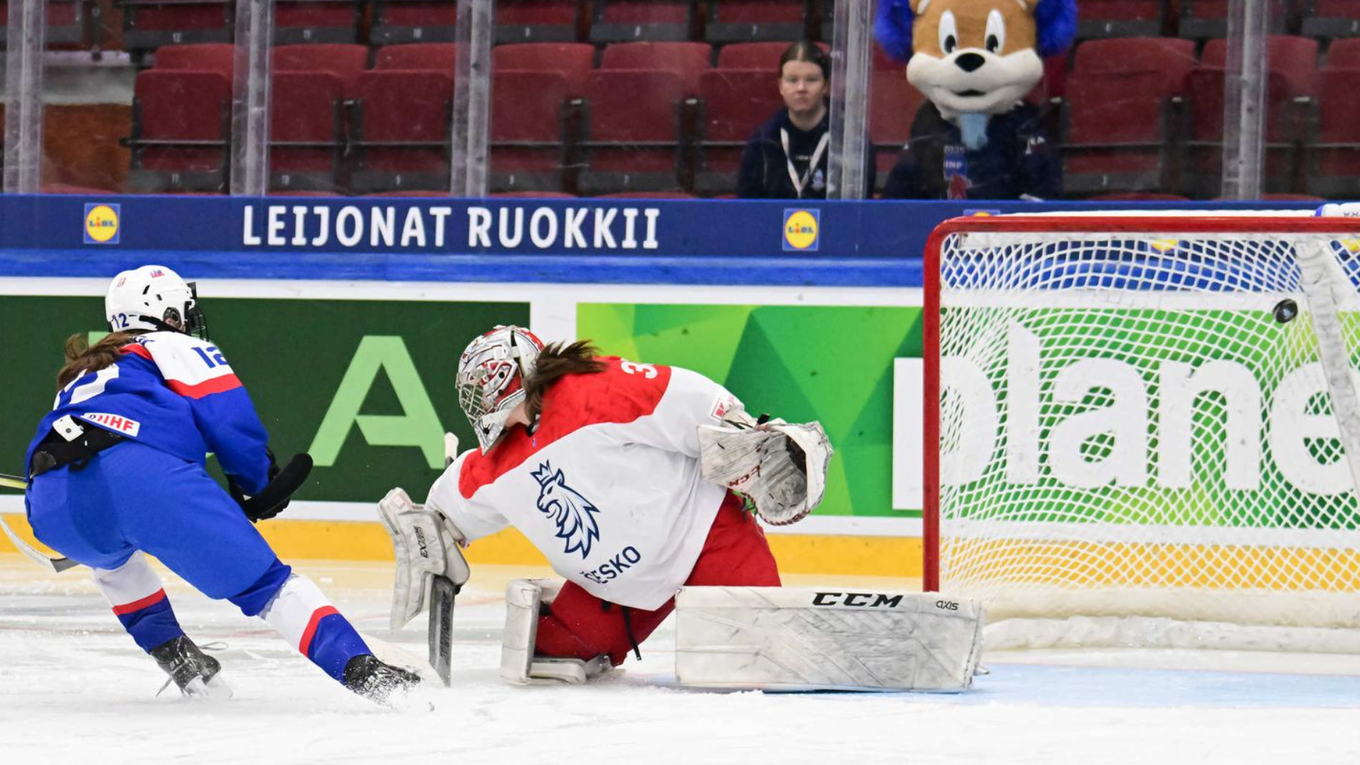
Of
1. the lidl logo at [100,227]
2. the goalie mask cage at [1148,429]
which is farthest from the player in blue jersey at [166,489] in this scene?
the lidl logo at [100,227]

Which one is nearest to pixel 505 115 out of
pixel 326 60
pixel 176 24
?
pixel 326 60

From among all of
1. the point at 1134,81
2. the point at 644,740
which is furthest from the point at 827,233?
the point at 644,740

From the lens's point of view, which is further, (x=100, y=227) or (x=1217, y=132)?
(x=100, y=227)

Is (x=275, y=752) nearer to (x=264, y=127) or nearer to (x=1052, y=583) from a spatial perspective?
(x=1052, y=583)

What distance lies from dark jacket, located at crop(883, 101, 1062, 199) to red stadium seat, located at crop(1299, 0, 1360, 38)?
828 millimetres

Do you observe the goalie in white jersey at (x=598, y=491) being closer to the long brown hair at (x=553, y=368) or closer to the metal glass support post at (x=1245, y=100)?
the long brown hair at (x=553, y=368)

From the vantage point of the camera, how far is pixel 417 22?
634 cm

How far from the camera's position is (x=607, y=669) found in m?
4.05

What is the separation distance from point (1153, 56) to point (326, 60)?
2.66 m

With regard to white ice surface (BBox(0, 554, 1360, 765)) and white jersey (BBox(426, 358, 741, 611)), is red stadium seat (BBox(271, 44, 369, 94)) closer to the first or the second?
white ice surface (BBox(0, 554, 1360, 765))

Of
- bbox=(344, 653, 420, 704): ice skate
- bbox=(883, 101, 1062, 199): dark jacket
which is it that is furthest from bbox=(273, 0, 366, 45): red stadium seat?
bbox=(344, 653, 420, 704): ice skate

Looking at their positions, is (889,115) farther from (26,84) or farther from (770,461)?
(26,84)

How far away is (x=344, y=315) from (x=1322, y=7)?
3176 mm

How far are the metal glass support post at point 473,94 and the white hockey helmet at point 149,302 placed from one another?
8.32 ft
